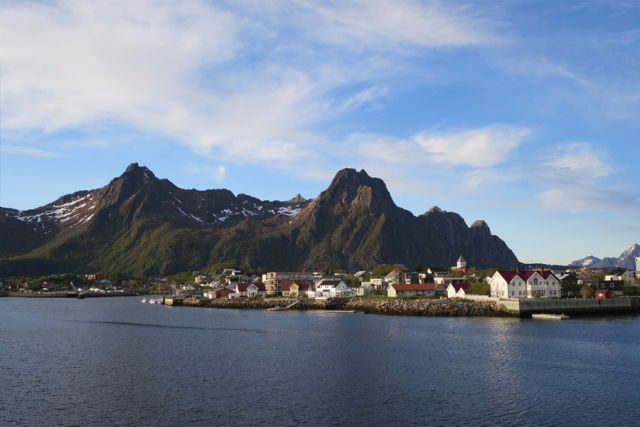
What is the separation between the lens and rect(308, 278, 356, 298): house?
106125 millimetres

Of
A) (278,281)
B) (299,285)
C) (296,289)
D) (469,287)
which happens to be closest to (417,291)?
(469,287)

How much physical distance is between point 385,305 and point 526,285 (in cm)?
2141

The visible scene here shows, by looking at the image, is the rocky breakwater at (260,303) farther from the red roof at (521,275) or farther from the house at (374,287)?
the red roof at (521,275)

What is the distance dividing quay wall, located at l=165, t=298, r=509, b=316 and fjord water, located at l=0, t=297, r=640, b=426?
1282 centimetres

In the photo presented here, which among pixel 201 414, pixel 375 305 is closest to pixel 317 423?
pixel 201 414

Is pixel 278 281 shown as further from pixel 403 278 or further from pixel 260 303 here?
pixel 403 278

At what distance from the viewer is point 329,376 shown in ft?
122

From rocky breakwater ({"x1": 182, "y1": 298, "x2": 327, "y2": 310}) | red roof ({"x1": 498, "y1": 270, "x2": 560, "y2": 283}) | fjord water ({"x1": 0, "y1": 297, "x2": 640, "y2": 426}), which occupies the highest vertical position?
red roof ({"x1": 498, "y1": 270, "x2": 560, "y2": 283})

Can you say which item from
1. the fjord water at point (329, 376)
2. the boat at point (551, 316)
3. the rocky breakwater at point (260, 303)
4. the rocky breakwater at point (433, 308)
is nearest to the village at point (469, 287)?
the rocky breakwater at point (260, 303)

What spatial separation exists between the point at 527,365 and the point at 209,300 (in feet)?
279

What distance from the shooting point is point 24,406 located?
99.7 ft

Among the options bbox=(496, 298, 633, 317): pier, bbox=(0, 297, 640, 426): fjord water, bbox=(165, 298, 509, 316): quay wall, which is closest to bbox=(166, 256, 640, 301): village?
bbox=(496, 298, 633, 317): pier

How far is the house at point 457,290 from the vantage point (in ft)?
298

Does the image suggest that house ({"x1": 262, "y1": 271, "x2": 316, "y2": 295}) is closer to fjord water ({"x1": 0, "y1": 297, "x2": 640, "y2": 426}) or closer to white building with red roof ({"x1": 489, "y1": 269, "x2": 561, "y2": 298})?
white building with red roof ({"x1": 489, "y1": 269, "x2": 561, "y2": 298})
